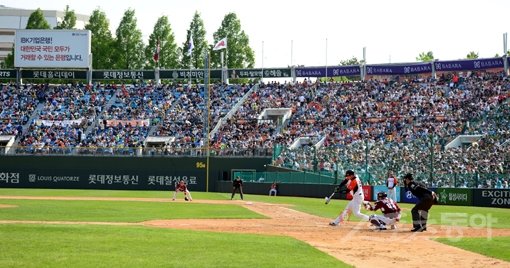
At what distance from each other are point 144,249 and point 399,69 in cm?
6709

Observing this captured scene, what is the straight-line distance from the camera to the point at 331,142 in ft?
222

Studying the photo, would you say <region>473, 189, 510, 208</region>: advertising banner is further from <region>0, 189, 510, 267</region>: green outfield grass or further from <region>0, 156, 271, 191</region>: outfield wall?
<region>0, 156, 271, 191</region>: outfield wall

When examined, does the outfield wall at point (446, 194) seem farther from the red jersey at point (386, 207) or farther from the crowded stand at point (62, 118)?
the crowded stand at point (62, 118)

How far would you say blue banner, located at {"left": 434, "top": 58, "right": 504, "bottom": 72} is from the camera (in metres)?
74.5

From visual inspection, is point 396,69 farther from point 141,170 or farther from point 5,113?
point 5,113

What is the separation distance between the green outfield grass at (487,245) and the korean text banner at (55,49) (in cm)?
7115

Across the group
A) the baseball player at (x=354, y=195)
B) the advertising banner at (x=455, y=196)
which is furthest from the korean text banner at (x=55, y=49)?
the baseball player at (x=354, y=195)

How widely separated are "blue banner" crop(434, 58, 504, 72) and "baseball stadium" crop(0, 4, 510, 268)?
0.14m

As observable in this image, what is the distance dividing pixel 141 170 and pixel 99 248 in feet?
185

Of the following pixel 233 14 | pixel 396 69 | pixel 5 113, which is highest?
pixel 233 14

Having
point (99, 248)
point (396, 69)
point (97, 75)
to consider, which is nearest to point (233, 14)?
point (97, 75)

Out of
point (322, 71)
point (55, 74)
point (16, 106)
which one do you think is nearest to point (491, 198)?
point (322, 71)

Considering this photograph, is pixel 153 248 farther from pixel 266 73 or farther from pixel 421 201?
pixel 266 73

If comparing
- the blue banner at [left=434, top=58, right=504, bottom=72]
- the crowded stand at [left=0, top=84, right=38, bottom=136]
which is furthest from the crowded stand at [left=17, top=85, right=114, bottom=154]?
the blue banner at [left=434, top=58, right=504, bottom=72]
